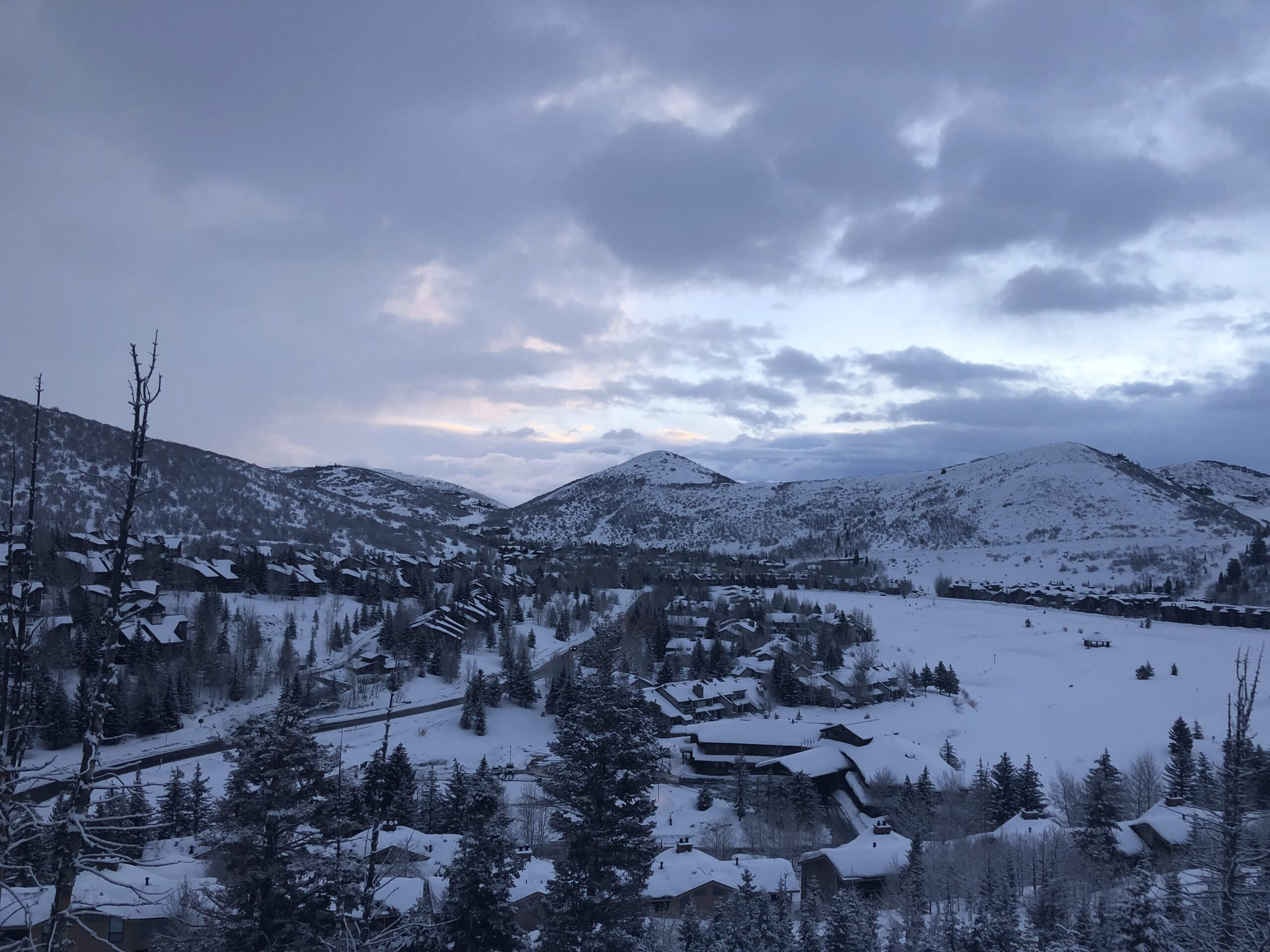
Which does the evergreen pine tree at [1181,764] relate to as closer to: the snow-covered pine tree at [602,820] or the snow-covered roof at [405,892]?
the snow-covered pine tree at [602,820]

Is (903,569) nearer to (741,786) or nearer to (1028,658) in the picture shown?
(1028,658)

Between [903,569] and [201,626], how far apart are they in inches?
Result: 4867

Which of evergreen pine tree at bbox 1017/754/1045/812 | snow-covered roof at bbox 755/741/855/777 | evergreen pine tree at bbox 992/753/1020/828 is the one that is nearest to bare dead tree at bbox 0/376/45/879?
evergreen pine tree at bbox 992/753/1020/828

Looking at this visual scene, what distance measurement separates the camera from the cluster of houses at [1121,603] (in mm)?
71562

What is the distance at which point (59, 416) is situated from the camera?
411 ft

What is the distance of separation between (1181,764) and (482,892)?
110ft

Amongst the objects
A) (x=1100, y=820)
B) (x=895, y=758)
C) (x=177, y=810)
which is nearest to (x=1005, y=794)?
(x=1100, y=820)

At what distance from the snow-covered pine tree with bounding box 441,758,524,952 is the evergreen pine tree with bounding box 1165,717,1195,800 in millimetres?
29403

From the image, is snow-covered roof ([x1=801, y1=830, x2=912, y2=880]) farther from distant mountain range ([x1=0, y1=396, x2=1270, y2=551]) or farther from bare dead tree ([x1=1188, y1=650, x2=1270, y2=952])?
distant mountain range ([x1=0, y1=396, x2=1270, y2=551])

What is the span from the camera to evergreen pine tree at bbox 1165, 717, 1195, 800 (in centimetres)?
2995

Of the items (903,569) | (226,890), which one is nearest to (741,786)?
(226,890)

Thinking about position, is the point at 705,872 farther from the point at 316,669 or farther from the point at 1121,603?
the point at 1121,603

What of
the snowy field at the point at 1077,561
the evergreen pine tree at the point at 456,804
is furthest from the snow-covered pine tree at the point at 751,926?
the snowy field at the point at 1077,561

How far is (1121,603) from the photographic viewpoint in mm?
82625
